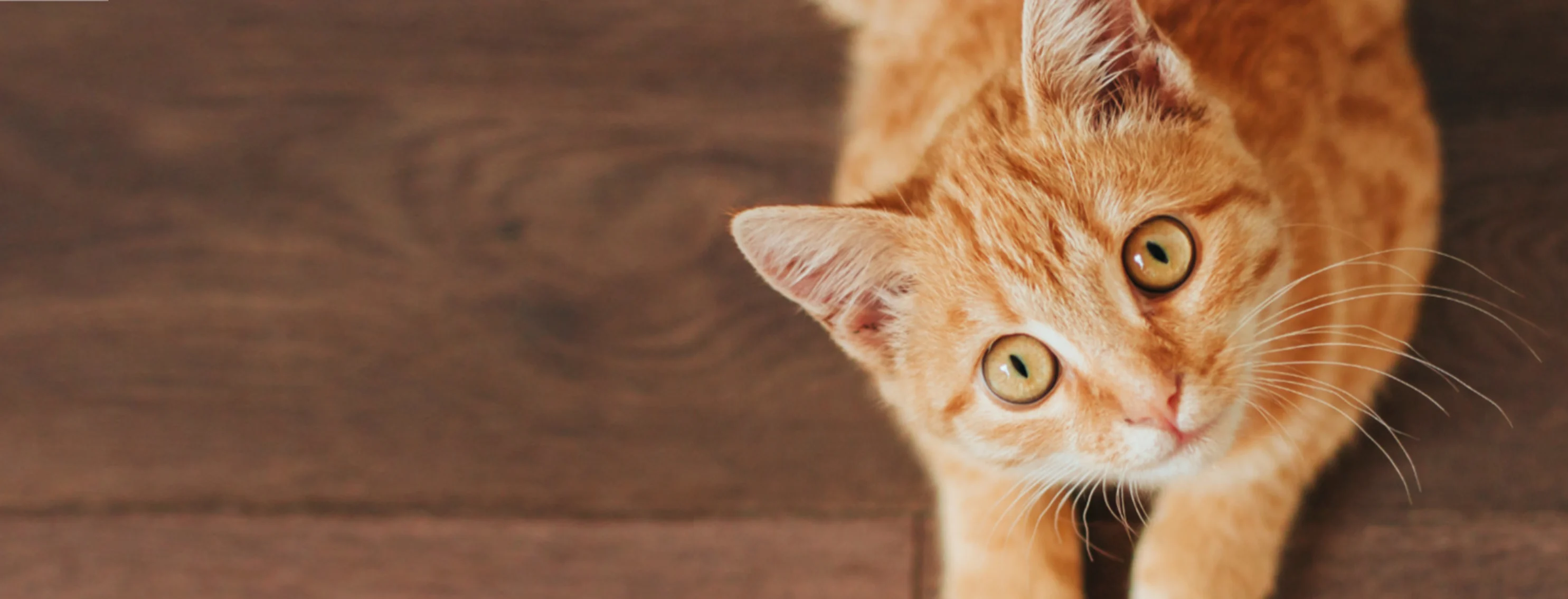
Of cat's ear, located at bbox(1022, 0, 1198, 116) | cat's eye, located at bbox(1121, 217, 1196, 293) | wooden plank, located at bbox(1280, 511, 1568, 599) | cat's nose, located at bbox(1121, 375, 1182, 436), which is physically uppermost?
cat's ear, located at bbox(1022, 0, 1198, 116)

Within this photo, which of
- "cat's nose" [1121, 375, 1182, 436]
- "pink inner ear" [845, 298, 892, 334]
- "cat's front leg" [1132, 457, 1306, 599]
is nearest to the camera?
"cat's nose" [1121, 375, 1182, 436]

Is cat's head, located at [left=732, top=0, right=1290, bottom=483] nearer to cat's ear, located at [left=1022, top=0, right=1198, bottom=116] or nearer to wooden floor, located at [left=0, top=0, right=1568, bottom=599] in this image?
cat's ear, located at [left=1022, top=0, right=1198, bottom=116]

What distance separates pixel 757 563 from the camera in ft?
3.93

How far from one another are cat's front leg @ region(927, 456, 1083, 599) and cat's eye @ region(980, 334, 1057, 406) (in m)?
0.20

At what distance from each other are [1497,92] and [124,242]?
70.1 inches

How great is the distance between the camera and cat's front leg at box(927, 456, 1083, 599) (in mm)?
1057

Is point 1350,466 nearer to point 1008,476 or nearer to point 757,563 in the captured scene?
point 1008,476

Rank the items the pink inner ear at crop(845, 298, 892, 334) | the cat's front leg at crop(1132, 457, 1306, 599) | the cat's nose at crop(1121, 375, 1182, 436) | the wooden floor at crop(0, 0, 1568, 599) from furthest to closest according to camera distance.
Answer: the wooden floor at crop(0, 0, 1568, 599) → the cat's front leg at crop(1132, 457, 1306, 599) → the pink inner ear at crop(845, 298, 892, 334) → the cat's nose at crop(1121, 375, 1182, 436)

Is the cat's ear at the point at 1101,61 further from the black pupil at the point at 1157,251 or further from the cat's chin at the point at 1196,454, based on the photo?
the cat's chin at the point at 1196,454

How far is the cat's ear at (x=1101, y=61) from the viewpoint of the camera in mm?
792

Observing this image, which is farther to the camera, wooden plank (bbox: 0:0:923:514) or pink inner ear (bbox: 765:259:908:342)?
wooden plank (bbox: 0:0:923:514)

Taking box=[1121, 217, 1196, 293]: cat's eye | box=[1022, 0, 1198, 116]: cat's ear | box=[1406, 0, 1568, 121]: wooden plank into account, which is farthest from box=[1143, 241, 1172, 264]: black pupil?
box=[1406, 0, 1568, 121]: wooden plank

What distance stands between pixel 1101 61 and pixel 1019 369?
0.89ft

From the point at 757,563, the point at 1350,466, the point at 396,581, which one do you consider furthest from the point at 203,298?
the point at 1350,466
